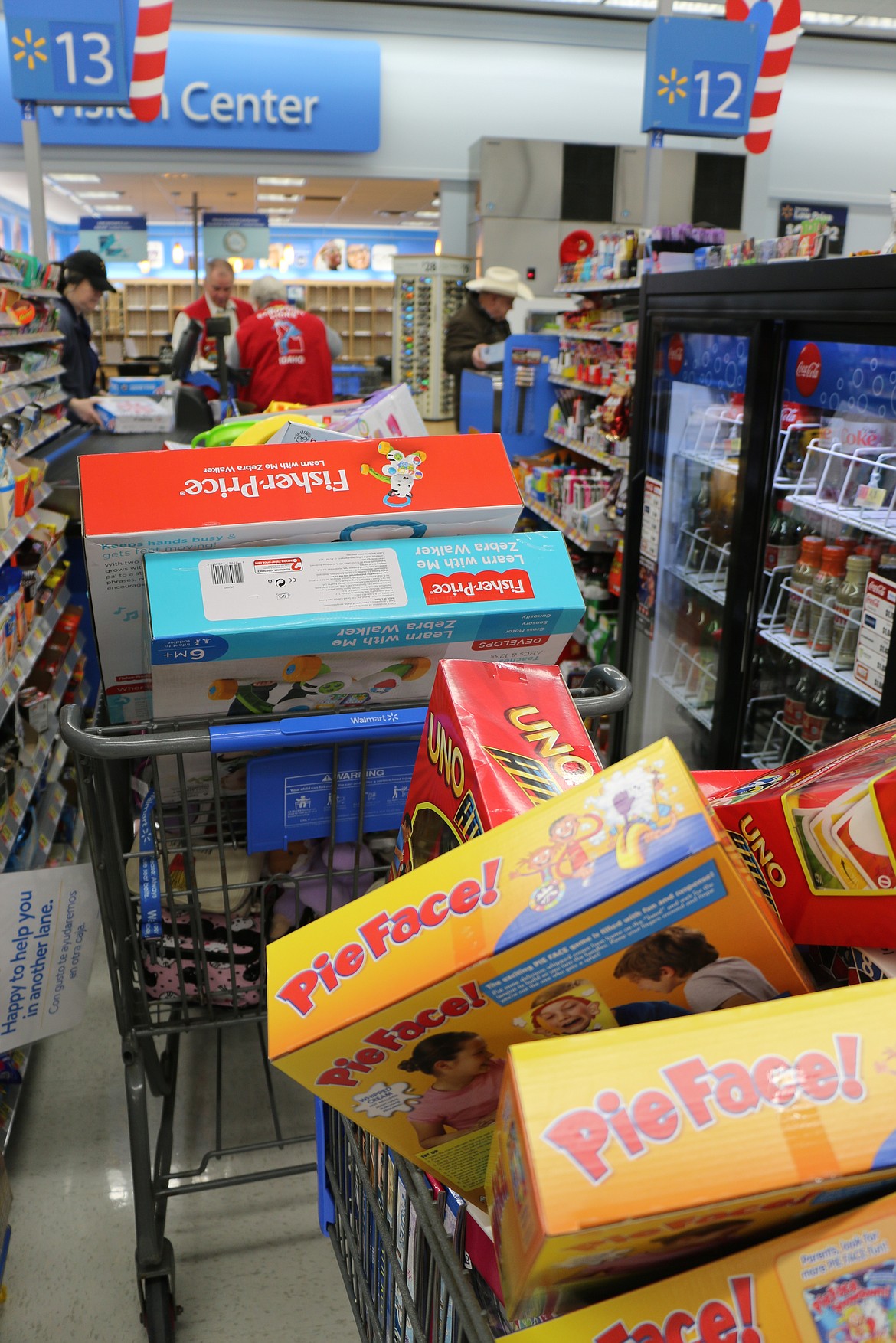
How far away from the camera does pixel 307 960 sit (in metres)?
A: 0.70

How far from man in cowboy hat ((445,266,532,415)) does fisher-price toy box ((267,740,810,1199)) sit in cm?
720

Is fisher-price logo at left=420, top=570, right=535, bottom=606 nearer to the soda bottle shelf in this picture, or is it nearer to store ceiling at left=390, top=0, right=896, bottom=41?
the soda bottle shelf

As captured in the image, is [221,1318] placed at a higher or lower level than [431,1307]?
lower

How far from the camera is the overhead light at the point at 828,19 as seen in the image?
1045 centimetres

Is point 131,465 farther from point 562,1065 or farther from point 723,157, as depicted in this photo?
point 723,157

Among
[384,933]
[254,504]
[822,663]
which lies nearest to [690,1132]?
[384,933]

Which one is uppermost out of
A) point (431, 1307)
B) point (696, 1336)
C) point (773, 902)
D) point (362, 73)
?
point (362, 73)

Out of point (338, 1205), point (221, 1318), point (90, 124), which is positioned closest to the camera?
point (338, 1205)

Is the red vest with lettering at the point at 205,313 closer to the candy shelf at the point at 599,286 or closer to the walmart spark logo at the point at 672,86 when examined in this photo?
the candy shelf at the point at 599,286

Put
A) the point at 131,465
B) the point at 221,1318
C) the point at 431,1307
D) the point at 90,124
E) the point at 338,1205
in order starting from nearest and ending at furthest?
the point at 431,1307, the point at 338,1205, the point at 131,465, the point at 221,1318, the point at 90,124

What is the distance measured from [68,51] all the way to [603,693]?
4970 millimetres

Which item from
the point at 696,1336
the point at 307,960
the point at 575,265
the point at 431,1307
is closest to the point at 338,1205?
the point at 431,1307

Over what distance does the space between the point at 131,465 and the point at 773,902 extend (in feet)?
3.36

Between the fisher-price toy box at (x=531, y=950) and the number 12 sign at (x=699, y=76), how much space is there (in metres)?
5.57
